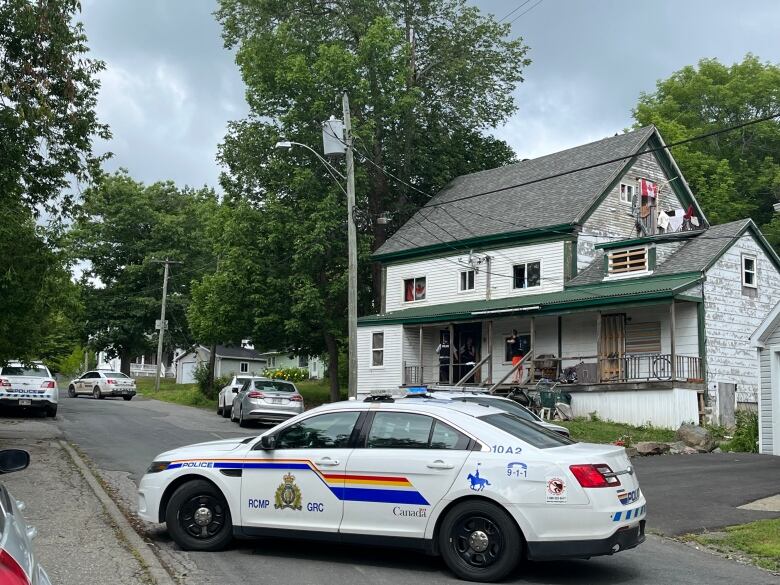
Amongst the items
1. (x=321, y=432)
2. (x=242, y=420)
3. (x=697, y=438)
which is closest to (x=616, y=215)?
(x=697, y=438)

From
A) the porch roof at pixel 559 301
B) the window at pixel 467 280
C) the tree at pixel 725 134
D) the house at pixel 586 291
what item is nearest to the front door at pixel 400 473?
the house at pixel 586 291

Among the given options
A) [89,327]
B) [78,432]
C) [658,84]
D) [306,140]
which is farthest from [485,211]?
[89,327]

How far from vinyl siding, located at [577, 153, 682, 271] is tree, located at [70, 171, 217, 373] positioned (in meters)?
36.2

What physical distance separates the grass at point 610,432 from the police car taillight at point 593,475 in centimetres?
1386

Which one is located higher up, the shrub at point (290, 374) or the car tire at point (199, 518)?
the shrub at point (290, 374)

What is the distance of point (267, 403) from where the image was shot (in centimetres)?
2644

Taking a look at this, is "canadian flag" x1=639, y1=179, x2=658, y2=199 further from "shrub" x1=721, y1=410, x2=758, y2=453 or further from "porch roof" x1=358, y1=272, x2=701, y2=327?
"shrub" x1=721, y1=410, x2=758, y2=453

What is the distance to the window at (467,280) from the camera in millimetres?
34406

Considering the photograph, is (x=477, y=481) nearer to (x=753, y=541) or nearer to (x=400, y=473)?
(x=400, y=473)

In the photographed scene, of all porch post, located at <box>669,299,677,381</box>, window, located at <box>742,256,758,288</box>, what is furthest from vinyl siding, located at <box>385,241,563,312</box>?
window, located at <box>742,256,758,288</box>

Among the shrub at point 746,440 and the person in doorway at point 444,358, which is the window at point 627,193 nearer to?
the person in doorway at point 444,358

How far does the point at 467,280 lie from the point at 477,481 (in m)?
26.7

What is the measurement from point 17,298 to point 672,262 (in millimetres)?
19508

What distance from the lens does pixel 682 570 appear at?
347 inches
